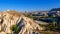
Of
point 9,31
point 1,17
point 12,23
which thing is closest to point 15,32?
point 9,31

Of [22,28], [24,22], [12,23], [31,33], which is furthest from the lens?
[12,23]

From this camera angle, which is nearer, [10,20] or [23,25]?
[23,25]

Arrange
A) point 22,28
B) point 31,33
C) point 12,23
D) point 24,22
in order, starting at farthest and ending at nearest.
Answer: point 12,23 → point 24,22 → point 22,28 → point 31,33

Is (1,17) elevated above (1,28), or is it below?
above

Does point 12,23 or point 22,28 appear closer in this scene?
point 22,28

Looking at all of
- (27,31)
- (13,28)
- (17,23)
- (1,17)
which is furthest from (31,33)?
(1,17)

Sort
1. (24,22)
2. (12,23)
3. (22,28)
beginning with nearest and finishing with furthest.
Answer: (22,28), (24,22), (12,23)

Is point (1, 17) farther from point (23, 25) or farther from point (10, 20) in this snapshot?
point (23, 25)

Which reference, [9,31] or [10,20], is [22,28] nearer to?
[9,31]

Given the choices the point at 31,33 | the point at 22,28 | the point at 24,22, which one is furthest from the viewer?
the point at 24,22
